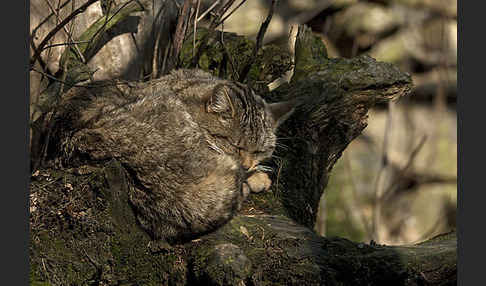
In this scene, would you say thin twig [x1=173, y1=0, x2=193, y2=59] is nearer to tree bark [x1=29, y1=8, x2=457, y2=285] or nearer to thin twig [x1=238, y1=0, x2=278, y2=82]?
thin twig [x1=238, y1=0, x2=278, y2=82]

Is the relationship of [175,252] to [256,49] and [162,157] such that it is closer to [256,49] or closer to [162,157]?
Result: [162,157]

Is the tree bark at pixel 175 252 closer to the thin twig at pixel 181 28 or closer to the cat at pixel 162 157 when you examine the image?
the cat at pixel 162 157

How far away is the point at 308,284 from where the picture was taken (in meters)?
2.20

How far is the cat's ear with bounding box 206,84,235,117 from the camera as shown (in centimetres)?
289

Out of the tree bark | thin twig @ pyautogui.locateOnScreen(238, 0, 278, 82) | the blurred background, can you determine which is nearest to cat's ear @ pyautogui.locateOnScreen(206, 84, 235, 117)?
the tree bark

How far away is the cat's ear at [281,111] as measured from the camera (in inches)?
126

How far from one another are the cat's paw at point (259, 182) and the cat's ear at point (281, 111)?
12.9 inches

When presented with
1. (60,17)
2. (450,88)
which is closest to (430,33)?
(450,88)

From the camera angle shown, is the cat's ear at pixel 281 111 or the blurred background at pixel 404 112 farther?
the blurred background at pixel 404 112

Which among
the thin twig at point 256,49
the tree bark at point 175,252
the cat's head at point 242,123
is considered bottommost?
the tree bark at point 175,252

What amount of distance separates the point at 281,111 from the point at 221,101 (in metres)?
0.47

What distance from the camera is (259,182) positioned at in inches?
120

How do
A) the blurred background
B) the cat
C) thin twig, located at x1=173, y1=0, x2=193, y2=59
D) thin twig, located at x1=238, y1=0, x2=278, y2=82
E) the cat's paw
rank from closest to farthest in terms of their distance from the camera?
1. the cat
2. the cat's paw
3. thin twig, located at x1=173, y1=0, x2=193, y2=59
4. thin twig, located at x1=238, y1=0, x2=278, y2=82
5. the blurred background

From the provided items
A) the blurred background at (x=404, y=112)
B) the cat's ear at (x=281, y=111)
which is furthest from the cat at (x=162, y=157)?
the blurred background at (x=404, y=112)
